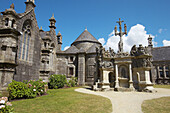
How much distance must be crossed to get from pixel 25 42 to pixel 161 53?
32.4 m

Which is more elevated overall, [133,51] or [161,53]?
[161,53]

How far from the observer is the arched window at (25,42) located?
1205cm

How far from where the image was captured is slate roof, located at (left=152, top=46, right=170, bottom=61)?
29.2 m

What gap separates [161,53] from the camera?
30.5 meters

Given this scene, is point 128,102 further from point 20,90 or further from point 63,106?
point 20,90

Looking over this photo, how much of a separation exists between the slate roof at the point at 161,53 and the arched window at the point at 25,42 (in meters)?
30.5

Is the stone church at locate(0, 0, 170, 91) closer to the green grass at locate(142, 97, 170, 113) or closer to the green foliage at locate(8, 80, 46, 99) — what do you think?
the green foliage at locate(8, 80, 46, 99)

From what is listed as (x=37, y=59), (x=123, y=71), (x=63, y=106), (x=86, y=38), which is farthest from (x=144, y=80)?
(x=86, y=38)

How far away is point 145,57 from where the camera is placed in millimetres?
11875

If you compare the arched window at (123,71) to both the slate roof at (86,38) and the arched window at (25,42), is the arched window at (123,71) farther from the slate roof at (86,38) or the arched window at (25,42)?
the slate roof at (86,38)

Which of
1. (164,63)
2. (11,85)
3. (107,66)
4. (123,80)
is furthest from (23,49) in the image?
(164,63)

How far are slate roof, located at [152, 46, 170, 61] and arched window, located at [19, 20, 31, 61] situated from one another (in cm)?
3054

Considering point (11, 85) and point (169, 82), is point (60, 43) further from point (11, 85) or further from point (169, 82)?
point (169, 82)

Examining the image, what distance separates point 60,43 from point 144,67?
17842mm
